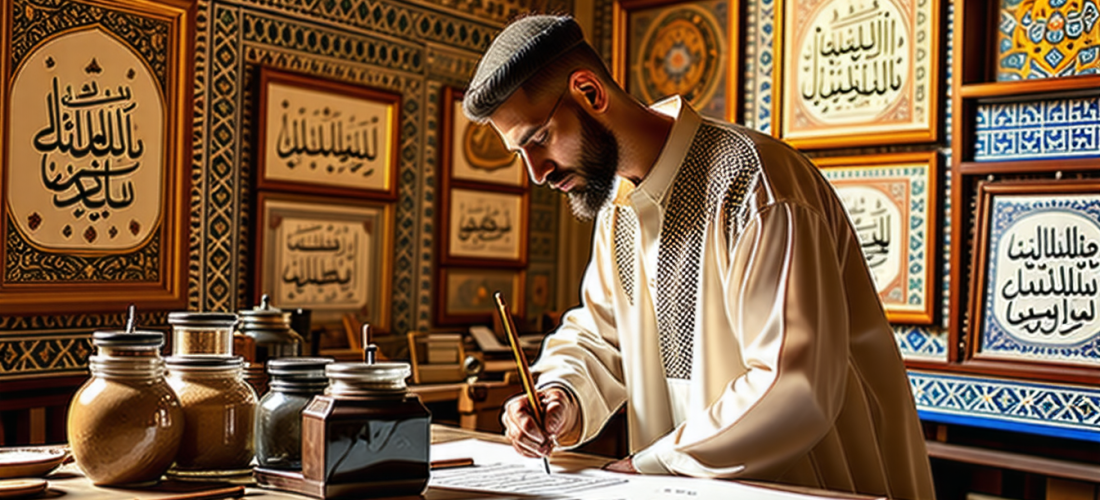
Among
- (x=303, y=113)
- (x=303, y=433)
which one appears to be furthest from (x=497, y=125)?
(x=303, y=113)

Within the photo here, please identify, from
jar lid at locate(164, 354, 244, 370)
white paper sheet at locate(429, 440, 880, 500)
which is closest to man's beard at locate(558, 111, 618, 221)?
white paper sheet at locate(429, 440, 880, 500)

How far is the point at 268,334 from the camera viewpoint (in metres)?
2.69

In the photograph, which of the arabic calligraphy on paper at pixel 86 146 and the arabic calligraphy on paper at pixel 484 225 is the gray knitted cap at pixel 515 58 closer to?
the arabic calligraphy on paper at pixel 86 146

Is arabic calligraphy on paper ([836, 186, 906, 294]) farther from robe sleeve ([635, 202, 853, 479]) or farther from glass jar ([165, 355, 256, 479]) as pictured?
glass jar ([165, 355, 256, 479])

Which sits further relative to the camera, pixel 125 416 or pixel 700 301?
pixel 700 301

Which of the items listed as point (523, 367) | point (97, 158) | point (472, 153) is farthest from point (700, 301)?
point (472, 153)

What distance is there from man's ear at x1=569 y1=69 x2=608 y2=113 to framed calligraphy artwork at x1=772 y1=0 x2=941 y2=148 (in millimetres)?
2844

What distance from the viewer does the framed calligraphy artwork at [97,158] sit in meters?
3.99

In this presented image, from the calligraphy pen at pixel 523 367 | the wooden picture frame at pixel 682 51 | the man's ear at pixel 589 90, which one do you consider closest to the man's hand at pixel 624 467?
the calligraphy pen at pixel 523 367

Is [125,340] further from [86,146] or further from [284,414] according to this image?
[86,146]

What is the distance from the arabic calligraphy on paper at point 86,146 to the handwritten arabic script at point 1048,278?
328 cm

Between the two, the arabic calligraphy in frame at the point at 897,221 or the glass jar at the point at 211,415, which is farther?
the arabic calligraphy in frame at the point at 897,221

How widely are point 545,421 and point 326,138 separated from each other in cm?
314

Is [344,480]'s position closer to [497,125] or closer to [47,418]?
[497,125]
